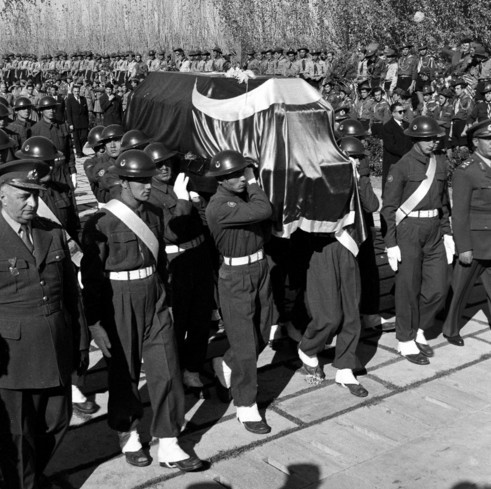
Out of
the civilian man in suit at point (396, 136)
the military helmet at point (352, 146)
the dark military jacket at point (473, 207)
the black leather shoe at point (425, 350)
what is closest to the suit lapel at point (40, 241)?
the military helmet at point (352, 146)

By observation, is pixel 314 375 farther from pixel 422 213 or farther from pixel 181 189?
pixel 181 189

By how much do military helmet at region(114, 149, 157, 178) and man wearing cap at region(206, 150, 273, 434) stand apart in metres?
0.59

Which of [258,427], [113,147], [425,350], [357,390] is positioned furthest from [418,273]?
[113,147]

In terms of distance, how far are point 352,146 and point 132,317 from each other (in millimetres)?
2524

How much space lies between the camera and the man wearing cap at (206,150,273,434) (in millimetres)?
5316

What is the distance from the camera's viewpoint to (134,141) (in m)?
6.93

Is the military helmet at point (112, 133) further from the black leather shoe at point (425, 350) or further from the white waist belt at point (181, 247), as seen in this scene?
the black leather shoe at point (425, 350)

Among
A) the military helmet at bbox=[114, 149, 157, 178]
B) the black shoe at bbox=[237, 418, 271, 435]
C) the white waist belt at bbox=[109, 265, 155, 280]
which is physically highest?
the military helmet at bbox=[114, 149, 157, 178]

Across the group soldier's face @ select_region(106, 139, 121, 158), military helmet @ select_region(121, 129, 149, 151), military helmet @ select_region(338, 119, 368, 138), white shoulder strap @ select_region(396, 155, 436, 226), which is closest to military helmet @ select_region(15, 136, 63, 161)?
military helmet @ select_region(121, 129, 149, 151)

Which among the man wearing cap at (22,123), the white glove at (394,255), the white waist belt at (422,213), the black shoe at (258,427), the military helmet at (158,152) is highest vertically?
the military helmet at (158,152)

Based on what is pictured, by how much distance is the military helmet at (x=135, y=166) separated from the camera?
4785 mm

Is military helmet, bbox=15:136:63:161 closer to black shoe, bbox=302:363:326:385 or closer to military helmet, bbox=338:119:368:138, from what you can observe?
military helmet, bbox=338:119:368:138

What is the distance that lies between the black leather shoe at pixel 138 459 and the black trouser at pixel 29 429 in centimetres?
57

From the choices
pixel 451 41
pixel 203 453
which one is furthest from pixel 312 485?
pixel 451 41
